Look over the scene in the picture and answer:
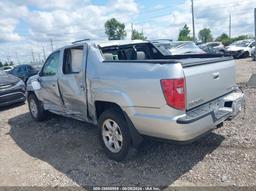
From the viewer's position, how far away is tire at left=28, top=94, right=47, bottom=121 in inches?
277

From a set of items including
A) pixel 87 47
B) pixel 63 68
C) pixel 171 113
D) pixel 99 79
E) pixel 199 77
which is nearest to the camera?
pixel 171 113

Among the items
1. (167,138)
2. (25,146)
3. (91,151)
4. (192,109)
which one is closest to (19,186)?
(91,151)

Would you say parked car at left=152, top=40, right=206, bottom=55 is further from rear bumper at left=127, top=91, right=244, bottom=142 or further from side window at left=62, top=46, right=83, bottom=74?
rear bumper at left=127, top=91, right=244, bottom=142

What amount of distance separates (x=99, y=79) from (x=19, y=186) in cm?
195

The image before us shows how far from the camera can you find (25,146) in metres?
5.65

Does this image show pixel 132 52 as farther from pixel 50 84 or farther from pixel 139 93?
pixel 139 93

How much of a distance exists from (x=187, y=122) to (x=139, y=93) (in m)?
0.75

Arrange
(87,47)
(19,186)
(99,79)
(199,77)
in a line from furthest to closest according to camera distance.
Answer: (87,47) → (99,79) → (19,186) → (199,77)

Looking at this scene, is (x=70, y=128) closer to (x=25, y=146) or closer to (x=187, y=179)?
(x=25, y=146)

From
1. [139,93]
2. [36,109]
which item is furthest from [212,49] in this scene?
[139,93]

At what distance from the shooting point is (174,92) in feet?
11.2

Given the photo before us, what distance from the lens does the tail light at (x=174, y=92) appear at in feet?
11.2

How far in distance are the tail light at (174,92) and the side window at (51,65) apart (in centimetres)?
315

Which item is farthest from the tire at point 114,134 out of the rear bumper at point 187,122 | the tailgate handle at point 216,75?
the tailgate handle at point 216,75
